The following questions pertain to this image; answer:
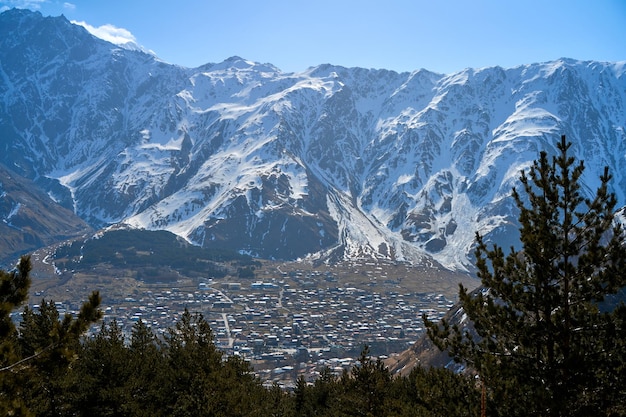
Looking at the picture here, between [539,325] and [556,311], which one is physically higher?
[556,311]

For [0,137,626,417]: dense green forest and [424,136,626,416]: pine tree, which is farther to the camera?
[424,136,626,416]: pine tree

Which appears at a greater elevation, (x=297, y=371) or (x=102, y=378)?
(x=102, y=378)

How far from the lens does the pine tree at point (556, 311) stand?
18.9 meters

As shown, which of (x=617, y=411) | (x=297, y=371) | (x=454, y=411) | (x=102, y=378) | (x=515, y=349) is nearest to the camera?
(x=617, y=411)

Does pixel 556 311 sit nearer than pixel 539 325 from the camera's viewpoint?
No

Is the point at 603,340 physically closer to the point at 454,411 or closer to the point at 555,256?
the point at 555,256

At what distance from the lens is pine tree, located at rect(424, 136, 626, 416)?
743 inches

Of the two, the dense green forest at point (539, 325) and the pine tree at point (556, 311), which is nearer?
the dense green forest at point (539, 325)

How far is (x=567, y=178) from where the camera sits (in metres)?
20.1

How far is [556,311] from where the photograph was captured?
2016 centimetres

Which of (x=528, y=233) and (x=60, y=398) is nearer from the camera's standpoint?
(x=528, y=233)

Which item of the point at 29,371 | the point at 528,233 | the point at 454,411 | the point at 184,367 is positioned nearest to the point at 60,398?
the point at 184,367

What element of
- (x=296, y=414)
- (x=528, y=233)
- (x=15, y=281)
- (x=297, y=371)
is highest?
(x=528, y=233)

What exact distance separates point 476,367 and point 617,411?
5039 mm
